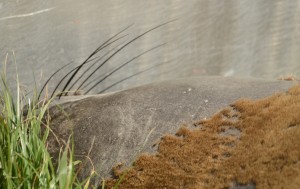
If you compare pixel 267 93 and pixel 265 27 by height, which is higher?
pixel 267 93

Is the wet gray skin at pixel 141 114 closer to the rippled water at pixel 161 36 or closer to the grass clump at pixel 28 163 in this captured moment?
the grass clump at pixel 28 163

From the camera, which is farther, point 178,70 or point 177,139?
point 178,70

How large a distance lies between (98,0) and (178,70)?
72 cm

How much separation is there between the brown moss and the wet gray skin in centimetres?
8

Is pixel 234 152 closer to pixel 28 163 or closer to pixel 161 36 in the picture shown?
pixel 28 163

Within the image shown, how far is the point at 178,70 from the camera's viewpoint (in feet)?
15.1

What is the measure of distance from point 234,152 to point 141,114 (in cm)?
57

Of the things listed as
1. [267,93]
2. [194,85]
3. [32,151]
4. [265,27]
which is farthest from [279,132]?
[265,27]

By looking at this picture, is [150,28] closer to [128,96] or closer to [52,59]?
[52,59]

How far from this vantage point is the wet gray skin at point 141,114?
2.94 metres

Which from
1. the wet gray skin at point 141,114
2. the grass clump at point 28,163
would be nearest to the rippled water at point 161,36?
the wet gray skin at point 141,114

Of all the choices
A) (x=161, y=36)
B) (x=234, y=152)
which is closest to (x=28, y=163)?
(x=234, y=152)

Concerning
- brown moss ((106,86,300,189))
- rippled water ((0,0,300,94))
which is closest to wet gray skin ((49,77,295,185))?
brown moss ((106,86,300,189))

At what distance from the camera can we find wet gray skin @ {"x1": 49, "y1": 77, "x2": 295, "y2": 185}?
2.94 meters
